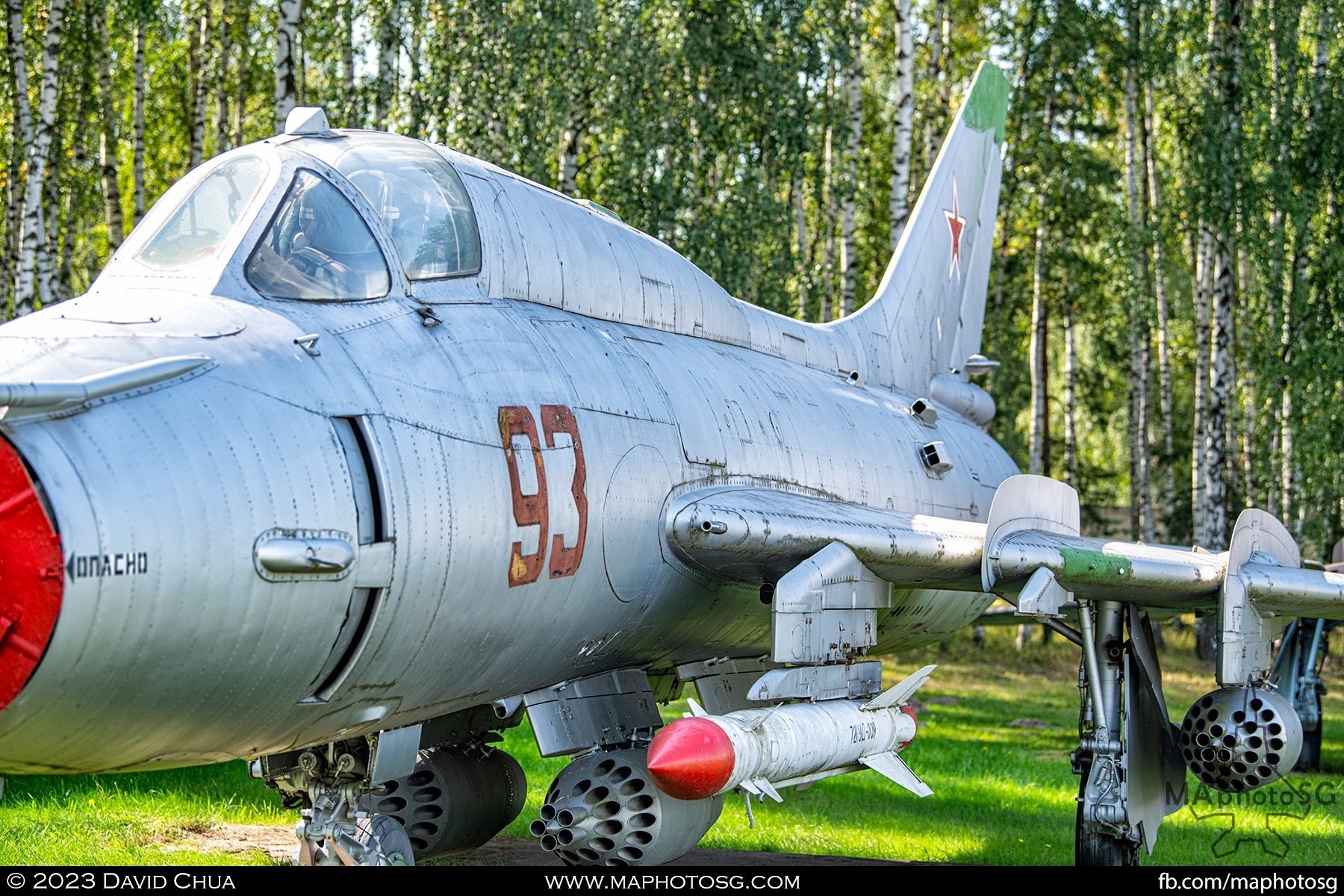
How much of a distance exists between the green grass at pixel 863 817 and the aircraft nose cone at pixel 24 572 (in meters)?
4.41

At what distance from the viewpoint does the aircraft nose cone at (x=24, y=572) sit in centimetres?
385

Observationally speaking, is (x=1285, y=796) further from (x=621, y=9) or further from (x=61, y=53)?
(x=61, y=53)

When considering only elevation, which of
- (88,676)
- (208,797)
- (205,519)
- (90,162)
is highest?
(90,162)

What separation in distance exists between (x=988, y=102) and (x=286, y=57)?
22.3 ft

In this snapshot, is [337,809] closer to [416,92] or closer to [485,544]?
[485,544]

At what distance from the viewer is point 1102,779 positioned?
8047mm

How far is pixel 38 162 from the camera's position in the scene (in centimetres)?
1438

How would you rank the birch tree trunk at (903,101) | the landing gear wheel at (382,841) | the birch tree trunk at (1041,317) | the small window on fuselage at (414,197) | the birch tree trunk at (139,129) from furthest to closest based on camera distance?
the birch tree trunk at (1041,317) → the birch tree trunk at (139,129) → the birch tree trunk at (903,101) → the landing gear wheel at (382,841) → the small window on fuselage at (414,197)

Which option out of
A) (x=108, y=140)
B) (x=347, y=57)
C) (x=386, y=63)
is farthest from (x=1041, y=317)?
(x=108, y=140)

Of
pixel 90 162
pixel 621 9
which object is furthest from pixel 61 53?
pixel 621 9

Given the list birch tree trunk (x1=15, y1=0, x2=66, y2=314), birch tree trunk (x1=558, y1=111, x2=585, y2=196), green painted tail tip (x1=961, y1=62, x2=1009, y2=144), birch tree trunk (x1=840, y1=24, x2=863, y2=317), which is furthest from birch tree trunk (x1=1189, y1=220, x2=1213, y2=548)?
birch tree trunk (x1=15, y1=0, x2=66, y2=314)

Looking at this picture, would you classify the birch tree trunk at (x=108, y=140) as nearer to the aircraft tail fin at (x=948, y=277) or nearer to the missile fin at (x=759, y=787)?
the aircraft tail fin at (x=948, y=277)

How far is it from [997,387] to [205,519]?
87.1ft

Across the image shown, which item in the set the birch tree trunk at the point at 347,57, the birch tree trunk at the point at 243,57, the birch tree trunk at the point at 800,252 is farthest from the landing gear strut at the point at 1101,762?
the birch tree trunk at the point at 243,57
